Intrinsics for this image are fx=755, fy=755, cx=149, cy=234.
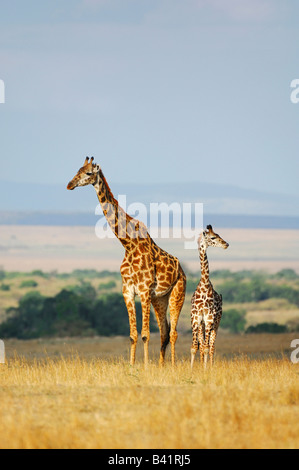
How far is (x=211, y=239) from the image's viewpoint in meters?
16.4

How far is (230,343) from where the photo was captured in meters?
33.2

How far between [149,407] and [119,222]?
5.24 metres

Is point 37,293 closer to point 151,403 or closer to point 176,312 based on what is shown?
point 176,312

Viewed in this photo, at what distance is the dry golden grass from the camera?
9664mm

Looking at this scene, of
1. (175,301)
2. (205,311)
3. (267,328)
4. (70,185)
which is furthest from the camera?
(267,328)

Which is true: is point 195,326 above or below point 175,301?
below

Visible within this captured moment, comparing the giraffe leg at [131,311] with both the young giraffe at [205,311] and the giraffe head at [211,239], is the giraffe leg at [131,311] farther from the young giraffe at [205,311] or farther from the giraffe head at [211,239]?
the giraffe head at [211,239]

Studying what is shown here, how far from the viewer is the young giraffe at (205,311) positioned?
631 inches

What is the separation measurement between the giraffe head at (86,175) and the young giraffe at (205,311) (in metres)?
2.79

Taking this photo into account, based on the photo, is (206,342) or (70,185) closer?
(70,185)

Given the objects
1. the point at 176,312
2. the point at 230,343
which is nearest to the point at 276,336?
the point at 230,343

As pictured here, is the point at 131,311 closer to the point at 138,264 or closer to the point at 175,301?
the point at 138,264

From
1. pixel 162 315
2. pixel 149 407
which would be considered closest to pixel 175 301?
pixel 162 315

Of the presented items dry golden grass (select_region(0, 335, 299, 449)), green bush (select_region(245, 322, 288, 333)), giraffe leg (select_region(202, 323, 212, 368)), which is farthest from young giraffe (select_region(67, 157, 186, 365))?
green bush (select_region(245, 322, 288, 333))
